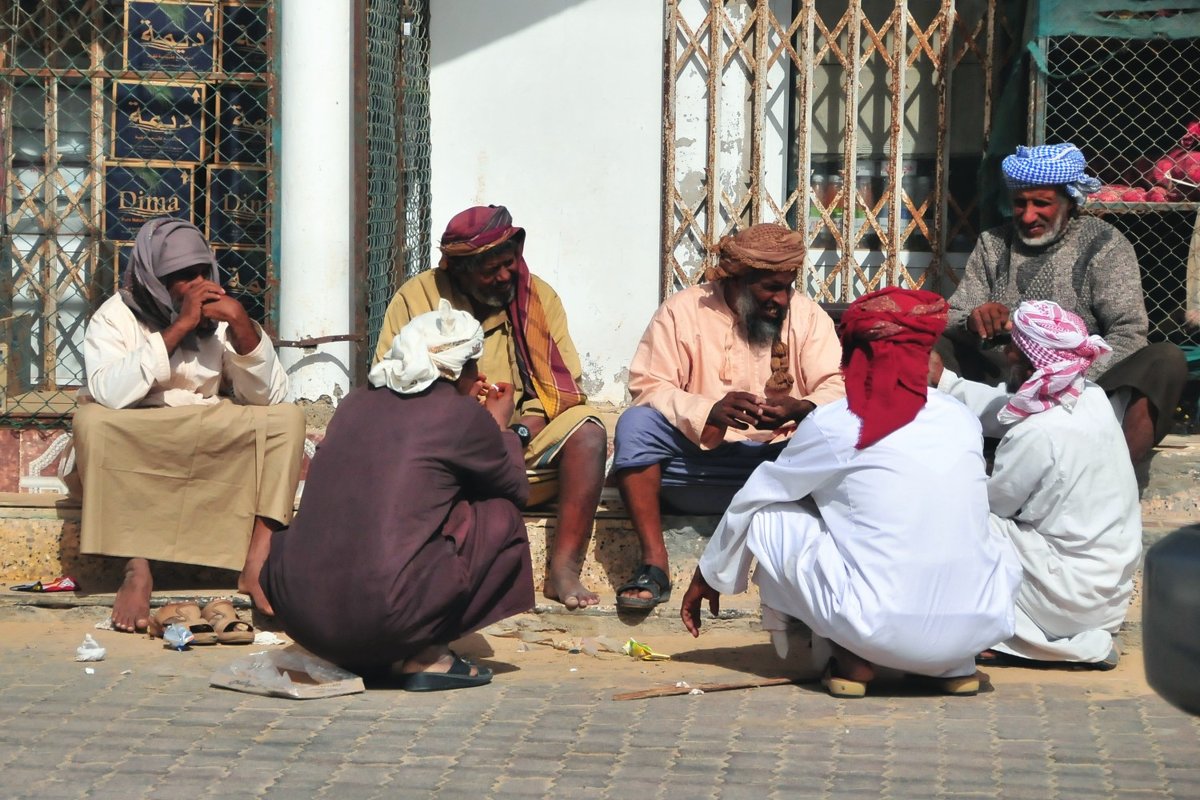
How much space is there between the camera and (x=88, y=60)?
809cm

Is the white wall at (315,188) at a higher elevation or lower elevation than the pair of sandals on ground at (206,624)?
higher

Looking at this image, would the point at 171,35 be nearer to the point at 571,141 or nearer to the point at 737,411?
the point at 571,141

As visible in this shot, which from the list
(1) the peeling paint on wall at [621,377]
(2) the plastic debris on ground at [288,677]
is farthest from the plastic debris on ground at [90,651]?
(1) the peeling paint on wall at [621,377]

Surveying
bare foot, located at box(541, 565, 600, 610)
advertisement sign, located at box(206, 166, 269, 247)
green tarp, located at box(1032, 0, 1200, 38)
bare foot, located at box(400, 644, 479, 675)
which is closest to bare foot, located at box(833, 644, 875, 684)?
bare foot, located at box(541, 565, 600, 610)

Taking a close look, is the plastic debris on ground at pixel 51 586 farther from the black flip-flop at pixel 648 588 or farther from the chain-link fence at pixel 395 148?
the black flip-flop at pixel 648 588

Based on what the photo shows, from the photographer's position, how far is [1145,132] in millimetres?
7965

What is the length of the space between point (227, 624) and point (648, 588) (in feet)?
4.83

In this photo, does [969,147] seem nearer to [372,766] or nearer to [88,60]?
[88,60]

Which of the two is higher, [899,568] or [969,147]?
[969,147]

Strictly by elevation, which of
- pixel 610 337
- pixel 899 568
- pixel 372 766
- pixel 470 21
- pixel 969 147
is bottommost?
pixel 372 766

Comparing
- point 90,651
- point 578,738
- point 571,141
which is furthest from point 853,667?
point 571,141

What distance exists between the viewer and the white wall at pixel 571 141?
8141 millimetres

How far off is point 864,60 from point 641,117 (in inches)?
42.8

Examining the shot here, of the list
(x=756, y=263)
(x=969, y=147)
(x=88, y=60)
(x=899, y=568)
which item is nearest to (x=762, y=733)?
(x=899, y=568)
